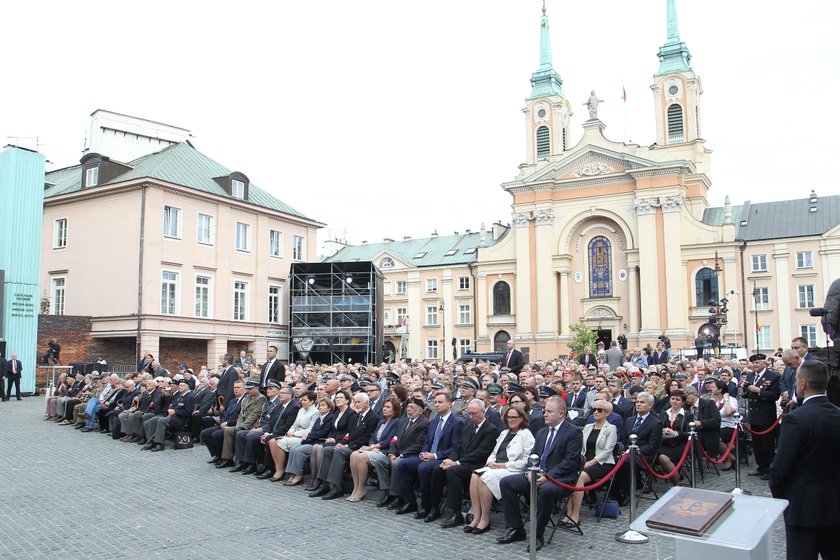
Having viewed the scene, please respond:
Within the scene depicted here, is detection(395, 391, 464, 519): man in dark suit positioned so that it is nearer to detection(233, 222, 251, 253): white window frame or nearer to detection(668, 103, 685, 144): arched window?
detection(233, 222, 251, 253): white window frame

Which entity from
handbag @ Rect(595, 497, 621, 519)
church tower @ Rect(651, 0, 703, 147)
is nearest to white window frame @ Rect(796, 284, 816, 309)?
church tower @ Rect(651, 0, 703, 147)

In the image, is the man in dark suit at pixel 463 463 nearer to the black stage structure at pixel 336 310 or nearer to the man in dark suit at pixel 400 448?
the man in dark suit at pixel 400 448

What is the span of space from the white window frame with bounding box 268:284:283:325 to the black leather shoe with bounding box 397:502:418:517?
92.2 ft

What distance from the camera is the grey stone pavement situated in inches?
294

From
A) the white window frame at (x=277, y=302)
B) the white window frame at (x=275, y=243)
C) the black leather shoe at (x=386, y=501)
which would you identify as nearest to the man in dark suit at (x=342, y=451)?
the black leather shoe at (x=386, y=501)

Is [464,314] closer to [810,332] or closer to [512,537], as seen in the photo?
[810,332]

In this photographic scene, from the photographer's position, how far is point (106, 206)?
105ft

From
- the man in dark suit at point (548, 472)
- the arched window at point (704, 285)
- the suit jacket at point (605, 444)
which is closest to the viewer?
the man in dark suit at point (548, 472)

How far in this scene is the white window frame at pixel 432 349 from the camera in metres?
58.5

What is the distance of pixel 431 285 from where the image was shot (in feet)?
197

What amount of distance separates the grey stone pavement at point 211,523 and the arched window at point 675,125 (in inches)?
1860

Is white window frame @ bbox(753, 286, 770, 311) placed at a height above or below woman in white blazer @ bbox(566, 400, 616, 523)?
above

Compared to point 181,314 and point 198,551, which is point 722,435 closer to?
point 198,551

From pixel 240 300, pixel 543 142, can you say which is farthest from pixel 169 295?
pixel 543 142
